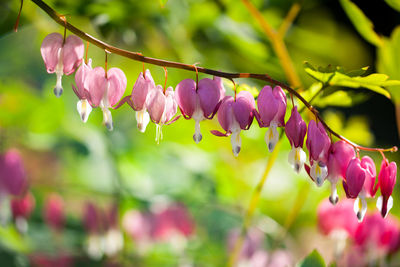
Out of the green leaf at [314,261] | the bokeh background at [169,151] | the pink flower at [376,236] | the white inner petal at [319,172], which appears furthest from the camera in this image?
the bokeh background at [169,151]

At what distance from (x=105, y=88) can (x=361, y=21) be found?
398 mm

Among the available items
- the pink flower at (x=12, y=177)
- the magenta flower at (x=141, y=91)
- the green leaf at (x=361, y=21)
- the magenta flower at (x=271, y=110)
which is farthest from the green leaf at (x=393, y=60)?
the pink flower at (x=12, y=177)

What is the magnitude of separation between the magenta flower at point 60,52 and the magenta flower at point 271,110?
20cm

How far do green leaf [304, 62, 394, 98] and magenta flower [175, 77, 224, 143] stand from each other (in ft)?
0.35

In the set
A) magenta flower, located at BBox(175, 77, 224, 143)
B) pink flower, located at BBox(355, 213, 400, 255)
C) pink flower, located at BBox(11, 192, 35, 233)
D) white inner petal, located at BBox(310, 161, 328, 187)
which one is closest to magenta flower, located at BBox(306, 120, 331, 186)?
white inner petal, located at BBox(310, 161, 328, 187)

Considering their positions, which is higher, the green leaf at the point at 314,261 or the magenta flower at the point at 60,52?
the magenta flower at the point at 60,52

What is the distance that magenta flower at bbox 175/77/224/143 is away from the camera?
502 mm

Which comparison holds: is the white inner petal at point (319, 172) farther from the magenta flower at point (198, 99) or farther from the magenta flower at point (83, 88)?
the magenta flower at point (83, 88)

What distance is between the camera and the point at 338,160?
509 millimetres

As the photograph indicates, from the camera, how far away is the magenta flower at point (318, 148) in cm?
49

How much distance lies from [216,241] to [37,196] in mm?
522

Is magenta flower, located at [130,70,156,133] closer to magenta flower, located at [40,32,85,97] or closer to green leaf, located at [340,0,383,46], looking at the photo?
magenta flower, located at [40,32,85,97]

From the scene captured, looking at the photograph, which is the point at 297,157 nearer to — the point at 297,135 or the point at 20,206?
the point at 297,135

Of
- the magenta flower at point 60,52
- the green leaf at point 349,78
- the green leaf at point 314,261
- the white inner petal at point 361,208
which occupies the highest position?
the green leaf at point 349,78
